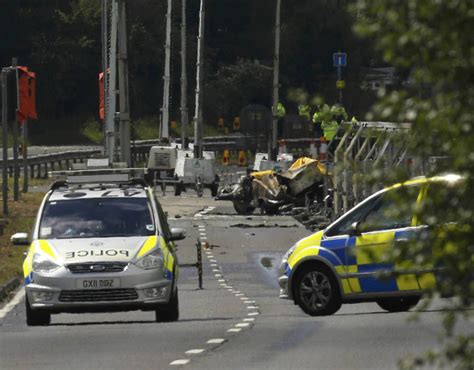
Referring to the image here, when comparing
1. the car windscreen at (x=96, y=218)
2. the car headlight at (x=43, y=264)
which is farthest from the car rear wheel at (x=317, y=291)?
the car headlight at (x=43, y=264)

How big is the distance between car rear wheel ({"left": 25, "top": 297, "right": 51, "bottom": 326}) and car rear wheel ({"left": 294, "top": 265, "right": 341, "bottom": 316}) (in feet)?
8.89

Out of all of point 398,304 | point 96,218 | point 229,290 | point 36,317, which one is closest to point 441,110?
point 36,317

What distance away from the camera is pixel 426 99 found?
288 inches

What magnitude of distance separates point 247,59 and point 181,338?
277ft

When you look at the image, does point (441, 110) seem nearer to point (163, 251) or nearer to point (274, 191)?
point (163, 251)

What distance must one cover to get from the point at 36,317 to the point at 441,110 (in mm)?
13578

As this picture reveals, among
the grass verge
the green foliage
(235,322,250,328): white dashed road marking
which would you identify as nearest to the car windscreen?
(235,322,250,328): white dashed road marking

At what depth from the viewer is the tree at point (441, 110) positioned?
705cm

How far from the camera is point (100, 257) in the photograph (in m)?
19.8

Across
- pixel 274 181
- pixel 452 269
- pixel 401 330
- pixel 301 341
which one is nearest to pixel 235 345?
pixel 301 341

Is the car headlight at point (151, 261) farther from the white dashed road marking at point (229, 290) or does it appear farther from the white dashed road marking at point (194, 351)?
the white dashed road marking at point (194, 351)

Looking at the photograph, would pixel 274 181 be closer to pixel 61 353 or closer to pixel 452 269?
pixel 61 353

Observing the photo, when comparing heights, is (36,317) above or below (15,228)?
above

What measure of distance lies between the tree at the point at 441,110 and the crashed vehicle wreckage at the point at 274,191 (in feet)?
126
